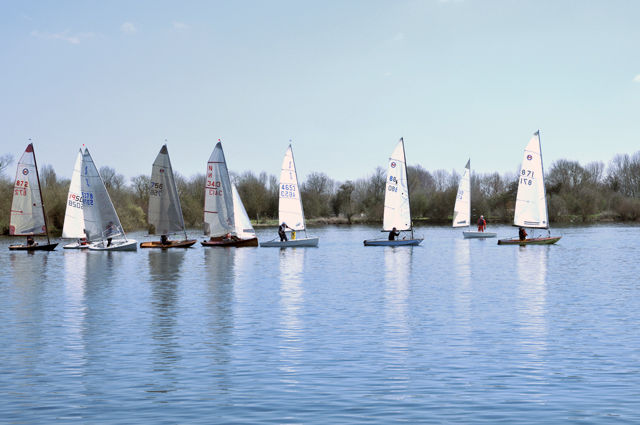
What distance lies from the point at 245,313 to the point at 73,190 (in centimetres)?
3457

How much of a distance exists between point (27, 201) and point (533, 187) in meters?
38.5

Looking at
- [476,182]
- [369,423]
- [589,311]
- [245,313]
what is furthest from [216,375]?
[476,182]

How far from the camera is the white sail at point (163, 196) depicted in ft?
158

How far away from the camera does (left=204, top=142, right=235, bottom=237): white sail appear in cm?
4847

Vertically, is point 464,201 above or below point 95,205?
above

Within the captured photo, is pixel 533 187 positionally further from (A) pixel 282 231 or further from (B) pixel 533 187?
(A) pixel 282 231

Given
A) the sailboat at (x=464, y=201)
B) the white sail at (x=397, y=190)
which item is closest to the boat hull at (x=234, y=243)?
the white sail at (x=397, y=190)

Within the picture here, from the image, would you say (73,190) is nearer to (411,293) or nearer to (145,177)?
(411,293)

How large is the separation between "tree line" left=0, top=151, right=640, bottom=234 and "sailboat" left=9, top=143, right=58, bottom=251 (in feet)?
109

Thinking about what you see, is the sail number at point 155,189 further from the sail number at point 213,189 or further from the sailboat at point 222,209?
the sail number at point 213,189

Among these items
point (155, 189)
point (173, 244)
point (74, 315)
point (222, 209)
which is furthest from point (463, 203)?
point (74, 315)

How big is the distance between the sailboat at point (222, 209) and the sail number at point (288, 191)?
323 cm

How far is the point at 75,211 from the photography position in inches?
1906

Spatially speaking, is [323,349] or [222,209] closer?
[323,349]
